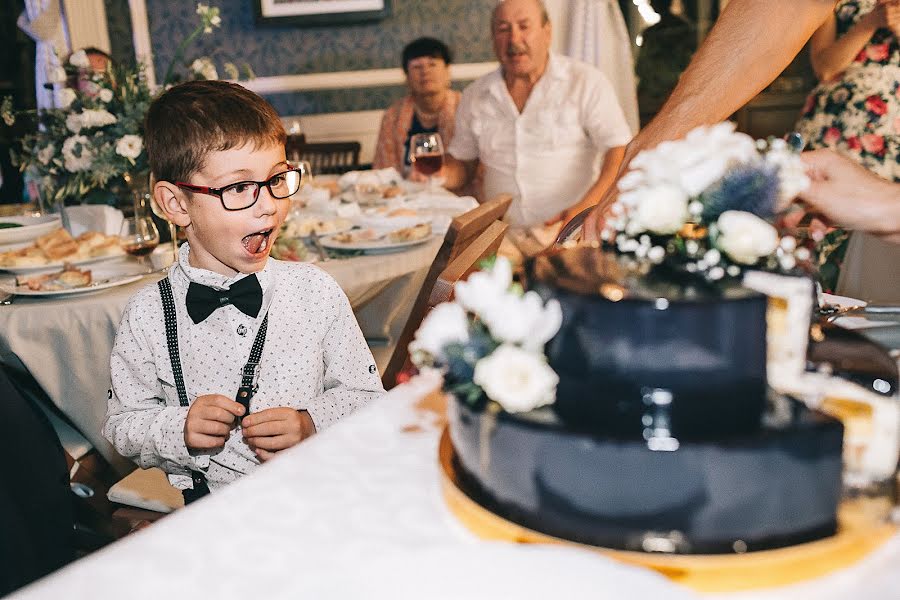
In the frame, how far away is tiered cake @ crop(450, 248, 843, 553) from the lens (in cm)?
65

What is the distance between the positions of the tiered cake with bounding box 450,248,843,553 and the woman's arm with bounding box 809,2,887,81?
3.44 metres

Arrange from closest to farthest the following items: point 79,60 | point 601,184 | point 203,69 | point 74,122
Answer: point 74,122 < point 79,60 < point 203,69 < point 601,184

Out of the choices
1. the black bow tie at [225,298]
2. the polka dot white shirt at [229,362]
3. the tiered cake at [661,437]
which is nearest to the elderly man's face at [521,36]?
the polka dot white shirt at [229,362]

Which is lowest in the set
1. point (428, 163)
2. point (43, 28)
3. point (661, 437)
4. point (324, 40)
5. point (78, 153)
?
point (661, 437)

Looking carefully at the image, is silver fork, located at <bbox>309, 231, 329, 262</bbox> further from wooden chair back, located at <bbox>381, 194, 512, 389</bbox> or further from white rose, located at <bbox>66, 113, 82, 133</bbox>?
white rose, located at <bbox>66, 113, 82, 133</bbox>

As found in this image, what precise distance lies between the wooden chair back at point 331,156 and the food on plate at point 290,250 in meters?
3.91

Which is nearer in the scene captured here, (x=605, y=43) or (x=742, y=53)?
(x=742, y=53)

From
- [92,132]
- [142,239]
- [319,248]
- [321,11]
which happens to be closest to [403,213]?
[319,248]

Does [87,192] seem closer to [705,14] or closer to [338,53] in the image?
[338,53]

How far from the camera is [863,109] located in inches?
144

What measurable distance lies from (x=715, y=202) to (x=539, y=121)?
3.78m

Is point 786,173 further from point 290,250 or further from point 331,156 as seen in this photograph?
point 331,156

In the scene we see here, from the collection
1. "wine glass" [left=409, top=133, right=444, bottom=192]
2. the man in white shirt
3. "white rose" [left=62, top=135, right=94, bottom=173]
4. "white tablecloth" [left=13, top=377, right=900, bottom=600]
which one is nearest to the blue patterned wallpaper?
the man in white shirt

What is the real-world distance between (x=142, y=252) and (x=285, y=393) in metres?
0.93
